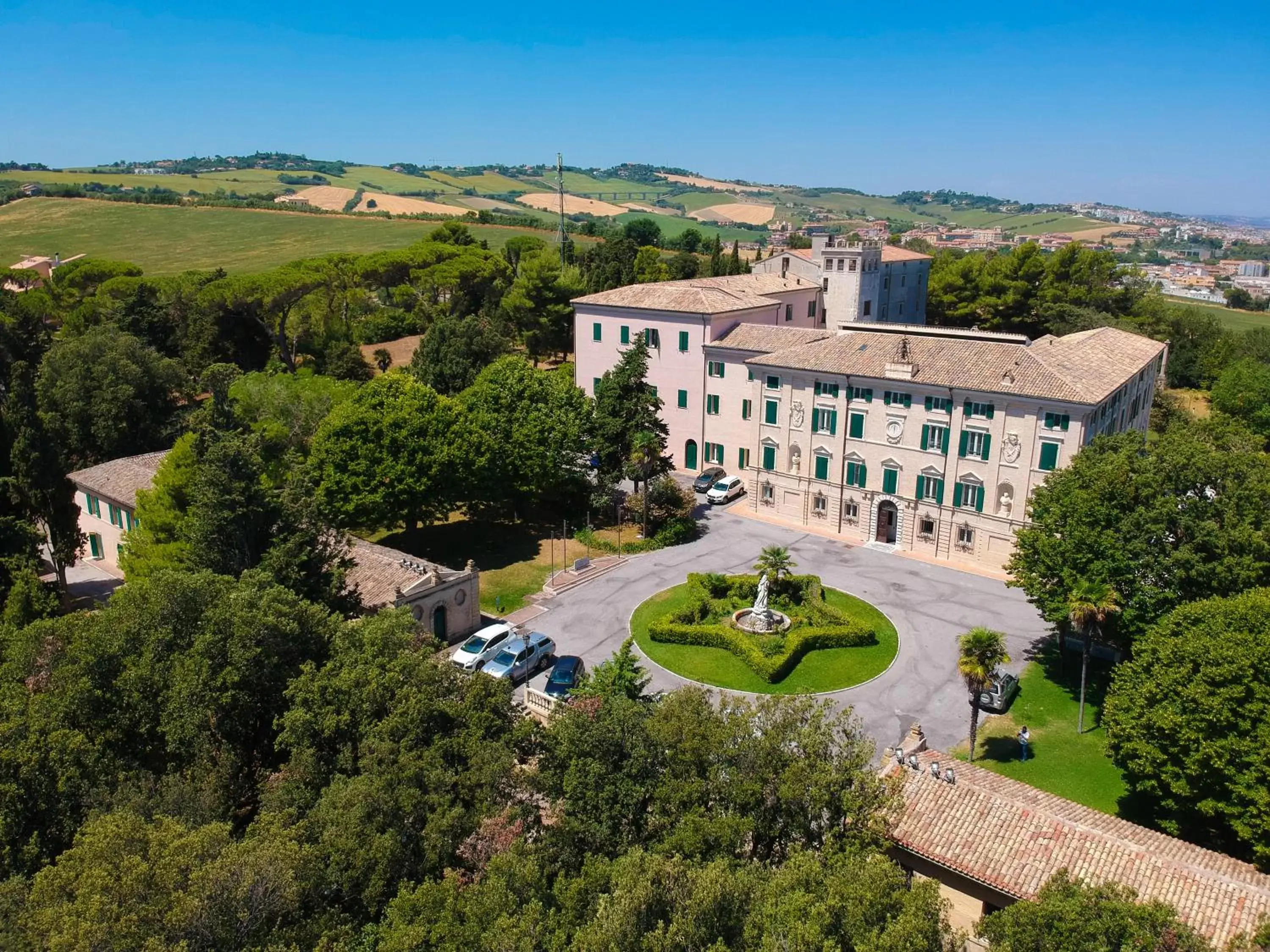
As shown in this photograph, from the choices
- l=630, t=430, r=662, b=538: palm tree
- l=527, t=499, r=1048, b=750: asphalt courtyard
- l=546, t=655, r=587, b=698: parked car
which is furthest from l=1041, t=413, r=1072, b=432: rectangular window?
l=546, t=655, r=587, b=698: parked car

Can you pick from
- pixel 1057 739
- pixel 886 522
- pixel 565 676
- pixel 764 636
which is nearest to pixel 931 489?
pixel 886 522

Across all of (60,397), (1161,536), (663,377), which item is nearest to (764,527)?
(663,377)

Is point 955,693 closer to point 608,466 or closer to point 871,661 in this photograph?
point 871,661

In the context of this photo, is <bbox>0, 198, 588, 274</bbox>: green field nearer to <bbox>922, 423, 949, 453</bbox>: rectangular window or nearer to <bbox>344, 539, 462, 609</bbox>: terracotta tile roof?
<bbox>344, 539, 462, 609</bbox>: terracotta tile roof

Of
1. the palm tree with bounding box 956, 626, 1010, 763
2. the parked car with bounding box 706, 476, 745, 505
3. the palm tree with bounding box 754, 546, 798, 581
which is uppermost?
the palm tree with bounding box 956, 626, 1010, 763

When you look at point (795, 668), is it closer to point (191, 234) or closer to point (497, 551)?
point (497, 551)

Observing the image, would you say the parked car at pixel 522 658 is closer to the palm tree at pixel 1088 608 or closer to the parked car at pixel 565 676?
the parked car at pixel 565 676
